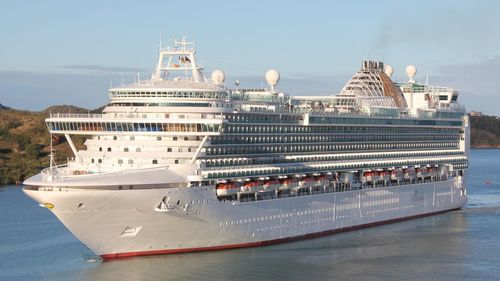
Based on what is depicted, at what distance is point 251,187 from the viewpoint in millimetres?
47625

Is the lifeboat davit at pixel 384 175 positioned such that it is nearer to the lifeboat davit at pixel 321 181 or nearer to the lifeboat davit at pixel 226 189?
the lifeboat davit at pixel 321 181

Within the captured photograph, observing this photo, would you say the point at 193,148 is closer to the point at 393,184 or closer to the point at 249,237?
the point at 249,237

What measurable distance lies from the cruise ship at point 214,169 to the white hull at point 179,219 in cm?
6

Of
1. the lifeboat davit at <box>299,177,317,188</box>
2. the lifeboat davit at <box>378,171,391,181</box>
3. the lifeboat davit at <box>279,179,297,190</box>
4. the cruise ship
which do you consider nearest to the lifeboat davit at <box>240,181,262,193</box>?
the cruise ship

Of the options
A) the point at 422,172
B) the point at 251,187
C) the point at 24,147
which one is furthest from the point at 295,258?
the point at 24,147

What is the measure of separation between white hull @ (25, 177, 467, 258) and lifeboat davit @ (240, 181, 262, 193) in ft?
2.33

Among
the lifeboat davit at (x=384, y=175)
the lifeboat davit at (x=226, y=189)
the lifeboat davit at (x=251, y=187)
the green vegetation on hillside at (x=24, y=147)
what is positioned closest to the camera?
the lifeboat davit at (x=226, y=189)

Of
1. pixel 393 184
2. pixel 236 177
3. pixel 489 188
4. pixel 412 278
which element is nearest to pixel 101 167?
pixel 236 177

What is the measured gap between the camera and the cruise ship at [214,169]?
139 feet

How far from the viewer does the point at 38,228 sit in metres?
55.5

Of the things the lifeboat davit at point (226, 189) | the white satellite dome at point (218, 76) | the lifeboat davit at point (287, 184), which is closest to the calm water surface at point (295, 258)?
the lifeboat davit at point (226, 189)

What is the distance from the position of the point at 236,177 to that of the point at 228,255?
4181 millimetres

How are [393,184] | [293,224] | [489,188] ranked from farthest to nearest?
[489,188] < [393,184] < [293,224]

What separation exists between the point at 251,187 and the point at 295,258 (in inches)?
180
